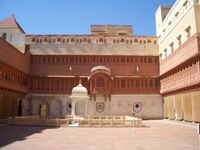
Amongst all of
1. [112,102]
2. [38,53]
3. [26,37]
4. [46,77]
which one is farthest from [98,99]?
[26,37]

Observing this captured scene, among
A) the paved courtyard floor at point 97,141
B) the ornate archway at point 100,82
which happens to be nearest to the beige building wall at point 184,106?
the ornate archway at point 100,82

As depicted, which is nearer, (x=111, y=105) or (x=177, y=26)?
(x=177, y=26)

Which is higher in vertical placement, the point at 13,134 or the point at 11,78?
the point at 11,78

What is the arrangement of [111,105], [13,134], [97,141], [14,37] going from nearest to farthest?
[97,141] → [13,134] → [111,105] → [14,37]

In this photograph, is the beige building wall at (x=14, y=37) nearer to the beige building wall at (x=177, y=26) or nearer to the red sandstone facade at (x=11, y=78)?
the red sandstone facade at (x=11, y=78)

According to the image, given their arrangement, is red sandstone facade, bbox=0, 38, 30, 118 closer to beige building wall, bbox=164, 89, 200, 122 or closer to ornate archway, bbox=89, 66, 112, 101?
ornate archway, bbox=89, 66, 112, 101

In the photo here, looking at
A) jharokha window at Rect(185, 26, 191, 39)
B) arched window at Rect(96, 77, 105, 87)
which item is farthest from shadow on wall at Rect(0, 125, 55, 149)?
jharokha window at Rect(185, 26, 191, 39)

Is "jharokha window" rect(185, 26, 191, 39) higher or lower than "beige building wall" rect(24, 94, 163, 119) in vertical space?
higher

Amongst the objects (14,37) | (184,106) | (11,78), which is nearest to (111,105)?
(184,106)

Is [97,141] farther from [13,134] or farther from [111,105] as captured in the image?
[111,105]

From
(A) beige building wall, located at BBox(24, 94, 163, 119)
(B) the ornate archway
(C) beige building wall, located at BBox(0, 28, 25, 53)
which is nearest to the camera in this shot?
(B) the ornate archway

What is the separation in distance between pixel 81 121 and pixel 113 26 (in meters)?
28.7

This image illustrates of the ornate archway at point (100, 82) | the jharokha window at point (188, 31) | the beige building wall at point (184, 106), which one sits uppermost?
the jharokha window at point (188, 31)

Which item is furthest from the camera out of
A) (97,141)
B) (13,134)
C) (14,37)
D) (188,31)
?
(14,37)
